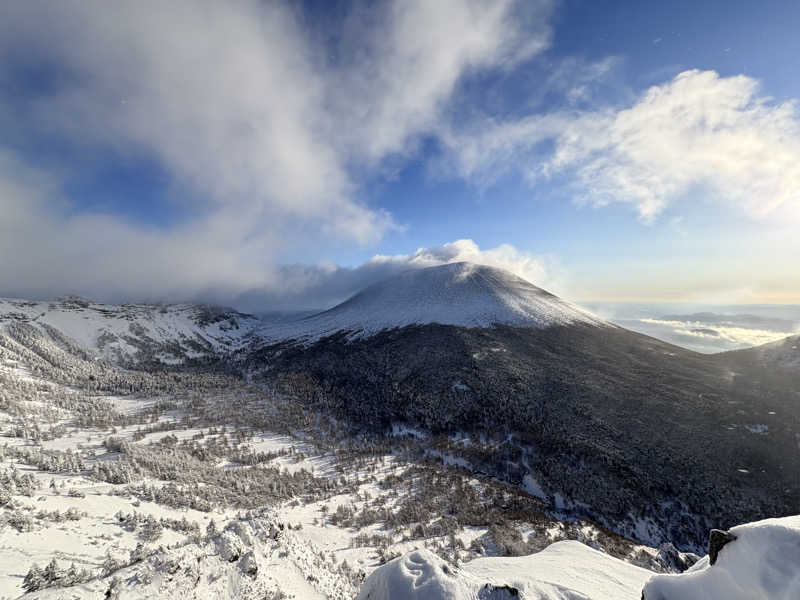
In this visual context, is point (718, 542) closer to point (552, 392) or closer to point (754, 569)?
point (754, 569)

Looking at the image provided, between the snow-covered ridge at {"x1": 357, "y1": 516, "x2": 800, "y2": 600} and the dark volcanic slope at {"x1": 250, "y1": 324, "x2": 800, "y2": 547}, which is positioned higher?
the snow-covered ridge at {"x1": 357, "y1": 516, "x2": 800, "y2": 600}

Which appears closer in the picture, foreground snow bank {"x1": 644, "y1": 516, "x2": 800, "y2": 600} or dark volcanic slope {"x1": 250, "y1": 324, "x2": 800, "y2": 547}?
foreground snow bank {"x1": 644, "y1": 516, "x2": 800, "y2": 600}

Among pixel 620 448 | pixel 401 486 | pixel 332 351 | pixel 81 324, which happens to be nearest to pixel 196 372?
pixel 332 351

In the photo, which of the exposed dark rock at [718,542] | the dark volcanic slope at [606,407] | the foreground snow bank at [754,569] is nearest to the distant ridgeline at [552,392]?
the dark volcanic slope at [606,407]

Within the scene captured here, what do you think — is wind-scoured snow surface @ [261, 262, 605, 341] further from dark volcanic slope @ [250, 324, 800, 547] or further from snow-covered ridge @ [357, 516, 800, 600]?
snow-covered ridge @ [357, 516, 800, 600]

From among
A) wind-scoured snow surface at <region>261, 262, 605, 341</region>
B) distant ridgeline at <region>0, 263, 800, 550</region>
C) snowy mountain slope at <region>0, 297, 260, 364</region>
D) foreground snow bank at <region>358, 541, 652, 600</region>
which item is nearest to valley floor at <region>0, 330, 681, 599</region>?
foreground snow bank at <region>358, 541, 652, 600</region>

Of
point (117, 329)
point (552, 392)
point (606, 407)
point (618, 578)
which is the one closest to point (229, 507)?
point (618, 578)
